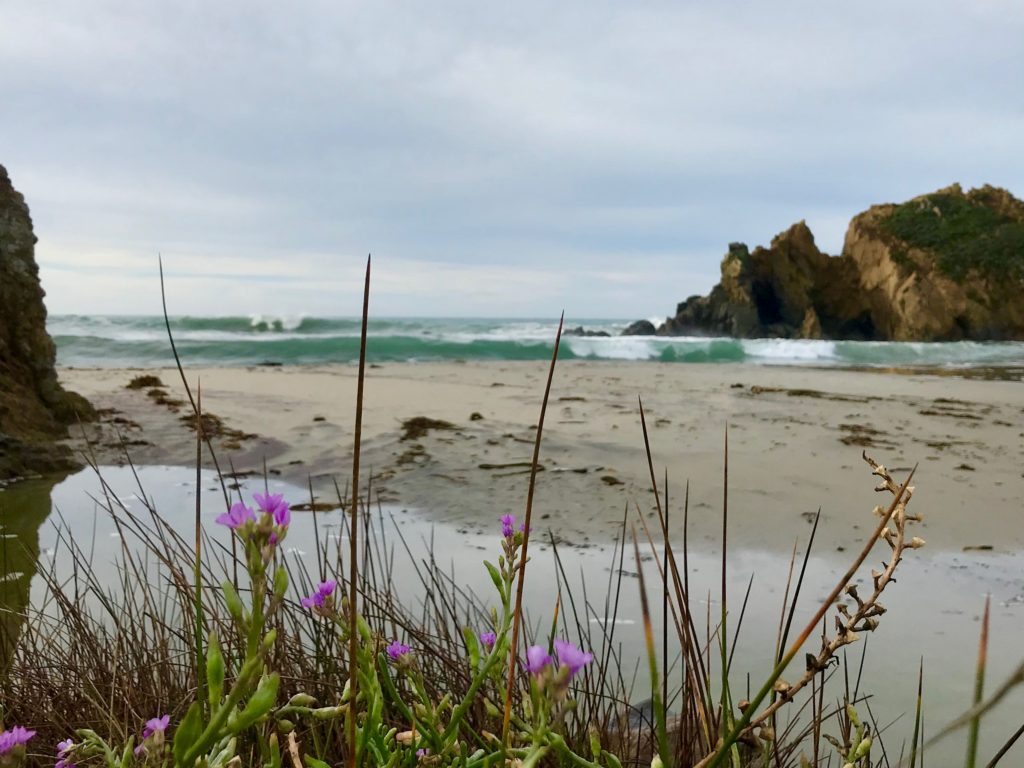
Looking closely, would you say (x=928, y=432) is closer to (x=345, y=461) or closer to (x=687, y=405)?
(x=687, y=405)

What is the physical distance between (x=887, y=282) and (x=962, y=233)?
5598 mm

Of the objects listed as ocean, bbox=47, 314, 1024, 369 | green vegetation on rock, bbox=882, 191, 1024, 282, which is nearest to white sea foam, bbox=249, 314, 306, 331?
ocean, bbox=47, 314, 1024, 369

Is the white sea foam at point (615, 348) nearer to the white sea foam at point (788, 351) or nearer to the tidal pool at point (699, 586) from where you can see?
the white sea foam at point (788, 351)

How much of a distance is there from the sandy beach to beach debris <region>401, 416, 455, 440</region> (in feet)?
0.12

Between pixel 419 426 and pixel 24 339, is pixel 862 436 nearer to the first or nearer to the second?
pixel 419 426

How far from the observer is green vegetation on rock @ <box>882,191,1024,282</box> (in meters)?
33.5

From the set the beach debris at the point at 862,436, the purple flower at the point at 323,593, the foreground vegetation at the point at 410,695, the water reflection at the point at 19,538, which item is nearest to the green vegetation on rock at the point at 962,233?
the beach debris at the point at 862,436

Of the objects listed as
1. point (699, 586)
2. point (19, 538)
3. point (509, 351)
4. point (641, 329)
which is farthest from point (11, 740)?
point (641, 329)

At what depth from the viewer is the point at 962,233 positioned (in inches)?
1399

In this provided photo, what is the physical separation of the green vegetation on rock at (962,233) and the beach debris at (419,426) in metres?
33.2

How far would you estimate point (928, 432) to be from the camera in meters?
5.94

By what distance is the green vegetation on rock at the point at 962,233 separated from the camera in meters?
33.5

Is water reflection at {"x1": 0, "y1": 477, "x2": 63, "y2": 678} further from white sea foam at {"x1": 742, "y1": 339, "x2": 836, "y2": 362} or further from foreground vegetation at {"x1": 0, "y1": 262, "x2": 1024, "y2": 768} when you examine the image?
white sea foam at {"x1": 742, "y1": 339, "x2": 836, "y2": 362}

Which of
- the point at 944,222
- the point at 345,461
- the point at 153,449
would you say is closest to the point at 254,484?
the point at 345,461
